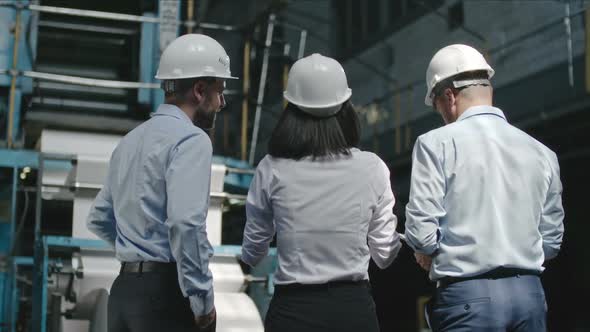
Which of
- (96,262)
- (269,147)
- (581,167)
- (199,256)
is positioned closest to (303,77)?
(269,147)

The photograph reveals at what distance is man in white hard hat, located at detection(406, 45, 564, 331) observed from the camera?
3.36 meters

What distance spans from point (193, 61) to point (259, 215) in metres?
0.79

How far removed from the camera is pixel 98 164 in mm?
6066

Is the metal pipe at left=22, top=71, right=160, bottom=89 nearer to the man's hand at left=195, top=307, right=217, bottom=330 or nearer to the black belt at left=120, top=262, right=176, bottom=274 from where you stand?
the black belt at left=120, top=262, right=176, bottom=274

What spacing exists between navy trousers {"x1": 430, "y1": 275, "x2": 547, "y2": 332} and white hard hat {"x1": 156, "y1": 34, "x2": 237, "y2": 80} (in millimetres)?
1375

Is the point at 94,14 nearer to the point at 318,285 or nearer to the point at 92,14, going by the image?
the point at 92,14

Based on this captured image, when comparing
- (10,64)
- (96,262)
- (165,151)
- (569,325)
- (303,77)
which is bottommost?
(569,325)

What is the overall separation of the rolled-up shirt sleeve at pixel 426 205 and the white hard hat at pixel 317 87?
1.43 ft

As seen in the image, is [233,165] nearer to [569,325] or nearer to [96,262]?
[96,262]

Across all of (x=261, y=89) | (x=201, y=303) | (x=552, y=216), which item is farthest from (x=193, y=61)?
(x=261, y=89)

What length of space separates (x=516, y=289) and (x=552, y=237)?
0.54 metres

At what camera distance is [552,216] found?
12.4 ft

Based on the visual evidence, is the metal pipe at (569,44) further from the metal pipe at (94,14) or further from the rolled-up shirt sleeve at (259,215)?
the rolled-up shirt sleeve at (259,215)

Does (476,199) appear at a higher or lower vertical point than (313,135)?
lower
